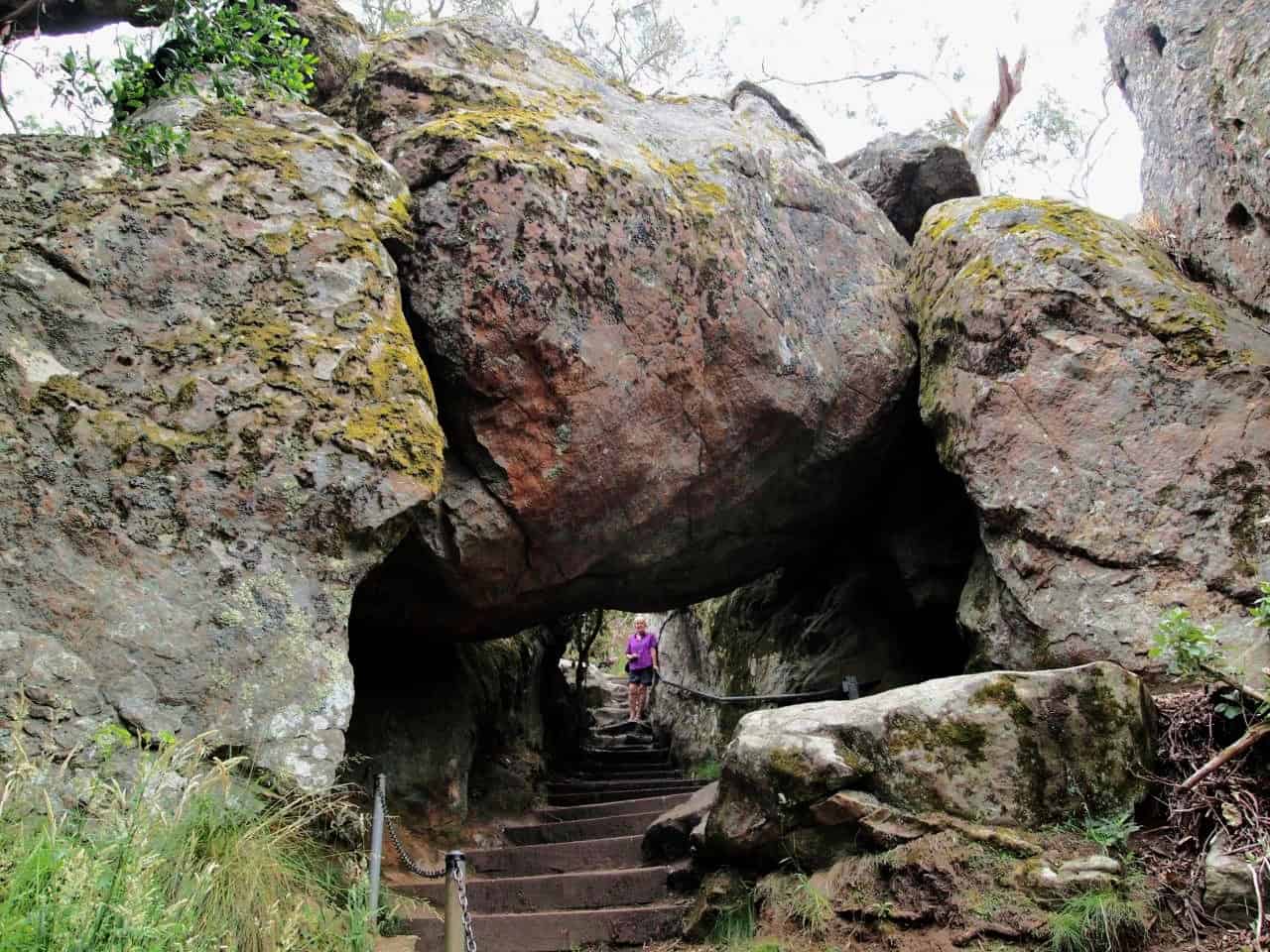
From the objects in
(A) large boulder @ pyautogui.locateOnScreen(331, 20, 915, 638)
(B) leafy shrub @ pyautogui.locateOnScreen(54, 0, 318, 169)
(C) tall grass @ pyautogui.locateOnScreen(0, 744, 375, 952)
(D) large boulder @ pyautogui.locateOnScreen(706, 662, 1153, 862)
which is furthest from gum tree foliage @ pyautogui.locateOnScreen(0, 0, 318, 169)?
(D) large boulder @ pyautogui.locateOnScreen(706, 662, 1153, 862)

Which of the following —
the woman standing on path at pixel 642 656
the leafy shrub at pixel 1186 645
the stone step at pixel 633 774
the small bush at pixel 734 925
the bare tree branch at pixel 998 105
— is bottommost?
the small bush at pixel 734 925

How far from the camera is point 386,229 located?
16.9ft

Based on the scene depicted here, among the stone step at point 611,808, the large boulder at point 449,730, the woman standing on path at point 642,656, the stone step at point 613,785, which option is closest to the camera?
the large boulder at point 449,730

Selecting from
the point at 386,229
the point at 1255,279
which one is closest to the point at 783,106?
the point at 1255,279

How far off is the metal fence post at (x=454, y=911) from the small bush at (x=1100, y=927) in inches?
93.6

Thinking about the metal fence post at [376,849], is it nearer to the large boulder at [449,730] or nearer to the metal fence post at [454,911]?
the metal fence post at [454,911]

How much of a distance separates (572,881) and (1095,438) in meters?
4.10

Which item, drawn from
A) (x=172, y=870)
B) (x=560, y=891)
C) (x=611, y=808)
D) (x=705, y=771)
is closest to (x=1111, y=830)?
(x=560, y=891)

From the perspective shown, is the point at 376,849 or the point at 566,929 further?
the point at 566,929

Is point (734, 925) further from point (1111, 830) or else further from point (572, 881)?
point (1111, 830)

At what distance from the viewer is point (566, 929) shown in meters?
5.16

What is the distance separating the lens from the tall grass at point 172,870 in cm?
212

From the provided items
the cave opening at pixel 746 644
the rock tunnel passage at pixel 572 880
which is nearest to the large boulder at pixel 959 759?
the rock tunnel passage at pixel 572 880

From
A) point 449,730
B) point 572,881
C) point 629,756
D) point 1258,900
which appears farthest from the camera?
point 629,756
